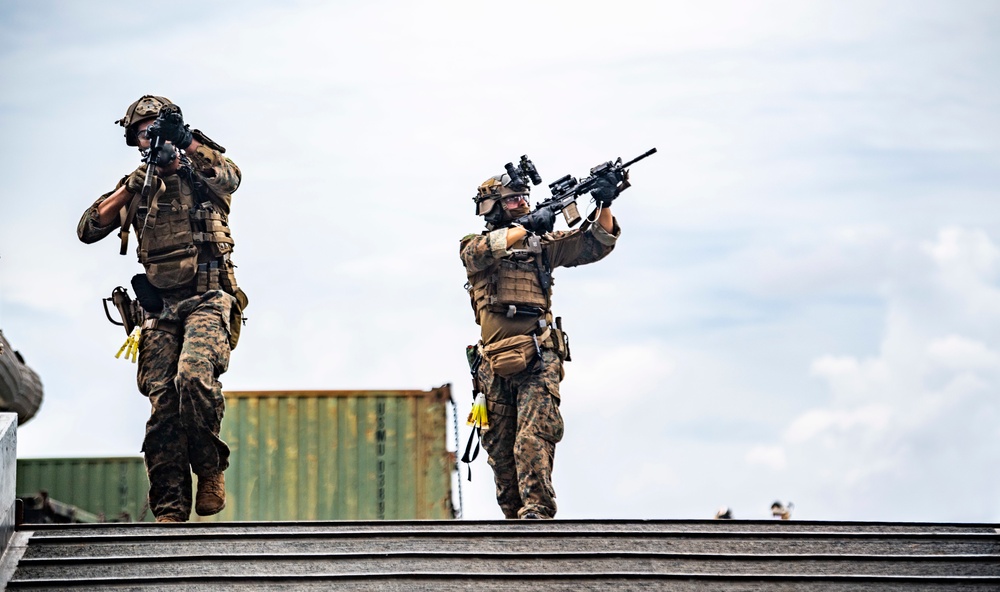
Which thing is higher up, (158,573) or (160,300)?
(160,300)

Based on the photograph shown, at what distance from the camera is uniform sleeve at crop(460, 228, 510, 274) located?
42.3 ft

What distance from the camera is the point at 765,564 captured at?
9.09m

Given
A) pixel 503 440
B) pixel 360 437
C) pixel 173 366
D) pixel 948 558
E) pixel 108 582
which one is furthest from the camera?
pixel 360 437

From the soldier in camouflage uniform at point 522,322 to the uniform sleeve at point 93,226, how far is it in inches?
94.7

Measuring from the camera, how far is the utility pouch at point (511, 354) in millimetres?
12766

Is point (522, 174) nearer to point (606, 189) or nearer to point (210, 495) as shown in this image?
point (606, 189)

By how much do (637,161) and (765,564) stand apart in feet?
15.7

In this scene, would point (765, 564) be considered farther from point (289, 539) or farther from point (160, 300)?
point (160, 300)

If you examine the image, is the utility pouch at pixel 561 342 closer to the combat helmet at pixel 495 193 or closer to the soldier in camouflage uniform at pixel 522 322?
the soldier in camouflage uniform at pixel 522 322

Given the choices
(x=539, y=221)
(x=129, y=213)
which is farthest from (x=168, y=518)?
(x=539, y=221)

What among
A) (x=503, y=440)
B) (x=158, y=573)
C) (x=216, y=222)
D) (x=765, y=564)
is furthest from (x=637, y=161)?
(x=158, y=573)

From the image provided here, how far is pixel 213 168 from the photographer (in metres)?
12.1

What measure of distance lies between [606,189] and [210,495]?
11.4ft

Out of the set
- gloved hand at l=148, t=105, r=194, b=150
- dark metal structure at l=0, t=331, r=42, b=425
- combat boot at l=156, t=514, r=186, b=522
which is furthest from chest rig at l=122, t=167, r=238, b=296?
dark metal structure at l=0, t=331, r=42, b=425
